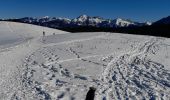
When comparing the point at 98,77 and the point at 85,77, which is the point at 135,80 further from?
the point at 85,77

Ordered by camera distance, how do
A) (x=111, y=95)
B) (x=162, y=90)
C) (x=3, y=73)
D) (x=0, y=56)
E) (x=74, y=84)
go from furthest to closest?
(x=0, y=56), (x=3, y=73), (x=74, y=84), (x=162, y=90), (x=111, y=95)

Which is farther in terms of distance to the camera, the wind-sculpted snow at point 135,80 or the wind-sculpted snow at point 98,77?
the wind-sculpted snow at point 98,77

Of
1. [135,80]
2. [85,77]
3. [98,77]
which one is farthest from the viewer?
[85,77]

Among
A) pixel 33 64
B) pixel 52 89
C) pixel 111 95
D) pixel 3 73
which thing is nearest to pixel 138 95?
pixel 111 95

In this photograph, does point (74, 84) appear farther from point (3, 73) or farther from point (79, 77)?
point (3, 73)

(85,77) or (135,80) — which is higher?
(135,80)

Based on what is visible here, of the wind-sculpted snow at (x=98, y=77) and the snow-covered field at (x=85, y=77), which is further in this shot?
the wind-sculpted snow at (x=98, y=77)

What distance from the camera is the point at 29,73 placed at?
20.1m

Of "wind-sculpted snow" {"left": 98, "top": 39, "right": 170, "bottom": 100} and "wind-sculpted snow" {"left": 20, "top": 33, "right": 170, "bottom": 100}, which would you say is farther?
"wind-sculpted snow" {"left": 20, "top": 33, "right": 170, "bottom": 100}

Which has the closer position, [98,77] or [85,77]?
[98,77]

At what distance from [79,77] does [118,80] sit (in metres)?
2.34

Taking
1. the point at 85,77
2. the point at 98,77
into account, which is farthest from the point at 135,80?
the point at 85,77

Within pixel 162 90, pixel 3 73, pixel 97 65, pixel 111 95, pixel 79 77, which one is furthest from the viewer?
pixel 97 65

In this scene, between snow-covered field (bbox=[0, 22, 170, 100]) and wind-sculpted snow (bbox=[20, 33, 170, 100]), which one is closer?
snow-covered field (bbox=[0, 22, 170, 100])
